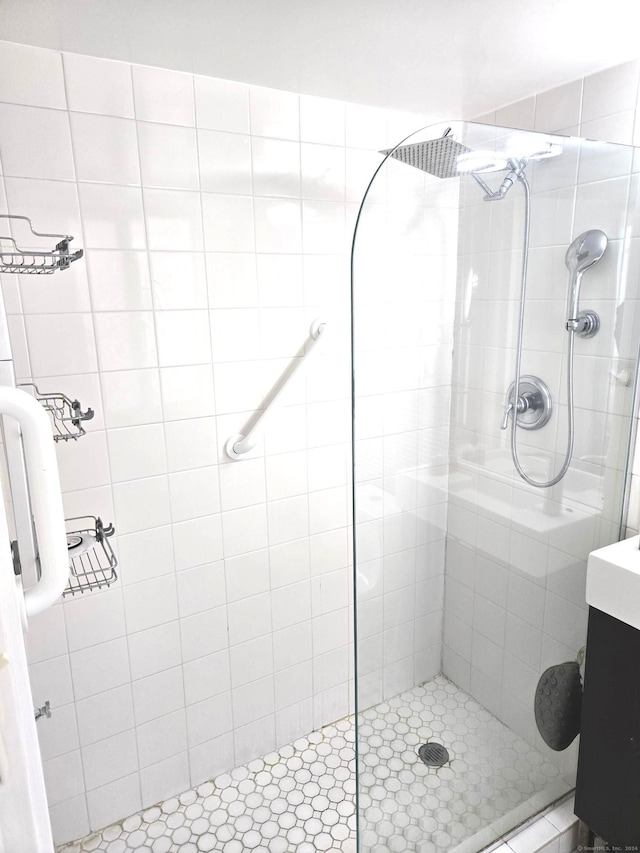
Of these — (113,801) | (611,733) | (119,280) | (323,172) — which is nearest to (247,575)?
(113,801)

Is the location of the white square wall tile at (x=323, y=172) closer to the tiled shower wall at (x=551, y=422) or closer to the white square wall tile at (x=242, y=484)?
the tiled shower wall at (x=551, y=422)

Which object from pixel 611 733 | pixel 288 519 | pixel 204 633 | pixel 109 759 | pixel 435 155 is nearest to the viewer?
pixel 435 155

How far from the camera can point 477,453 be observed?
1391 mm

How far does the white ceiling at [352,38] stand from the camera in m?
1.13

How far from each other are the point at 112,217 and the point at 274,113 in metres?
0.58

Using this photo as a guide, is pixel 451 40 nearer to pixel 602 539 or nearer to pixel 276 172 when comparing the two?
pixel 276 172

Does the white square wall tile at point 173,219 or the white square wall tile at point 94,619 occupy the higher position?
the white square wall tile at point 173,219

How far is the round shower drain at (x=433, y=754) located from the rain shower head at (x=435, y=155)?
1.35m

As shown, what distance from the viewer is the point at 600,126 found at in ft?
4.95

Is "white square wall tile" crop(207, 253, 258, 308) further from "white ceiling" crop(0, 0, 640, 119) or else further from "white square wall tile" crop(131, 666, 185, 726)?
"white square wall tile" crop(131, 666, 185, 726)

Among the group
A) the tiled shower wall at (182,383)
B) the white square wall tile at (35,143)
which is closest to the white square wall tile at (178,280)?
the tiled shower wall at (182,383)

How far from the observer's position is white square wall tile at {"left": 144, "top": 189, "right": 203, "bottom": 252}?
1.49 metres

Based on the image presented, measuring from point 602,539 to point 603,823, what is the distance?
726mm

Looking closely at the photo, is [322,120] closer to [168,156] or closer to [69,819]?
[168,156]
